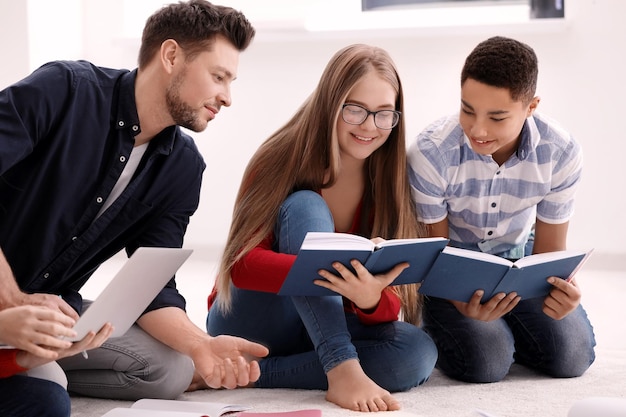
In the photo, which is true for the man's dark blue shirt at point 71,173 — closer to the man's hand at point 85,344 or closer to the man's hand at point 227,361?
the man's hand at point 227,361

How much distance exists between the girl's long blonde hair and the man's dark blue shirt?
0.69ft

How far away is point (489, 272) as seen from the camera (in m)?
1.86

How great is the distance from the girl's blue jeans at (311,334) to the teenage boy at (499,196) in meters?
0.16

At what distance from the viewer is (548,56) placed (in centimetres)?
421

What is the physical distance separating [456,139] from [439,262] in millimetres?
420

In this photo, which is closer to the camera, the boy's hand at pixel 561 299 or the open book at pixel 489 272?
the open book at pixel 489 272

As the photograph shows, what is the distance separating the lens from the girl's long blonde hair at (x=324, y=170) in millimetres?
2061

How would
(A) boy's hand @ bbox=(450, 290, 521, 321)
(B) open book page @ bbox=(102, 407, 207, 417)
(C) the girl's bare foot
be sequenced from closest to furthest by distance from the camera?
1. (B) open book page @ bbox=(102, 407, 207, 417)
2. (C) the girl's bare foot
3. (A) boy's hand @ bbox=(450, 290, 521, 321)

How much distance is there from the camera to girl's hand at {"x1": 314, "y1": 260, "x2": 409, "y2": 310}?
178 cm

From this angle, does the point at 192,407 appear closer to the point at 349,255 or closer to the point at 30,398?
the point at 30,398

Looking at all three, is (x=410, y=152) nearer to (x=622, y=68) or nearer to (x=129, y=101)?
(x=129, y=101)

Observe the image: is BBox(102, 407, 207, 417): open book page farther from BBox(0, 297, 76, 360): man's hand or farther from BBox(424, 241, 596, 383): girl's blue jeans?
BBox(424, 241, 596, 383): girl's blue jeans

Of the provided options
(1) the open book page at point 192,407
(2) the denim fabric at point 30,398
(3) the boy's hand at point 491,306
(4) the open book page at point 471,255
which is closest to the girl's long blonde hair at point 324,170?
(3) the boy's hand at point 491,306

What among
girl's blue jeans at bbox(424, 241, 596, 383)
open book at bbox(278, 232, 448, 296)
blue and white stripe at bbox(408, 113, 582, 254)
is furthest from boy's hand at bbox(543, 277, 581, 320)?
open book at bbox(278, 232, 448, 296)
